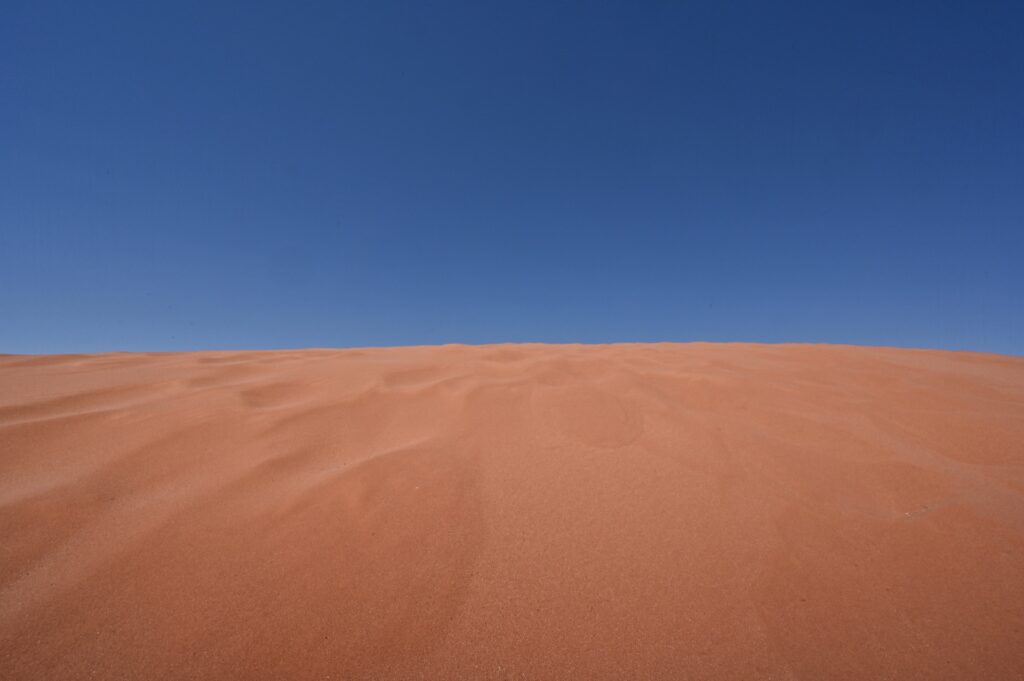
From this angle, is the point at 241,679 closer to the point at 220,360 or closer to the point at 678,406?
the point at 678,406

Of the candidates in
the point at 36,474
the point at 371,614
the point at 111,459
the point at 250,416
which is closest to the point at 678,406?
the point at 371,614

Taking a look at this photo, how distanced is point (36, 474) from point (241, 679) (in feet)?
5.58

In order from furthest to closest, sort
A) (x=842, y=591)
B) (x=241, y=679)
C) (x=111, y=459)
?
(x=111, y=459), (x=842, y=591), (x=241, y=679)

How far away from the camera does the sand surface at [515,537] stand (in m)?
1.06

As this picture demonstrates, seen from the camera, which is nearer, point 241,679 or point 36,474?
point 241,679

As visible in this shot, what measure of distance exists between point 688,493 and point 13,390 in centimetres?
470

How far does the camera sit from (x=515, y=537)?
4.74 feet

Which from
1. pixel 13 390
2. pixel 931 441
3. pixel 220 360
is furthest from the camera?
pixel 220 360

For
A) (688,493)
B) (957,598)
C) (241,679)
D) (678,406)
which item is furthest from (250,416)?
(957,598)

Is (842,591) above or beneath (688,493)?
beneath

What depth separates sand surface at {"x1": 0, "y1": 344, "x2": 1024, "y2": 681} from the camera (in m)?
1.06

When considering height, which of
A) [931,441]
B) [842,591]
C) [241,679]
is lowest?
[241,679]

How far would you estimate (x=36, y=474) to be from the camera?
5.87 feet

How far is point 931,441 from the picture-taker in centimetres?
204
